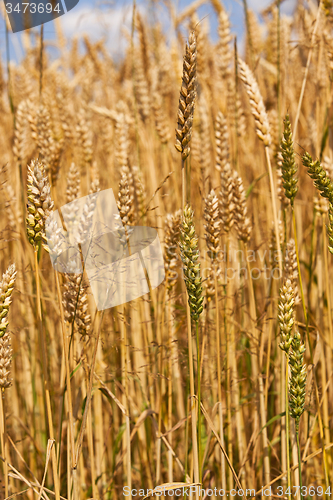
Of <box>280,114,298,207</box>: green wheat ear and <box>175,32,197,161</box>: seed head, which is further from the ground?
<box>175,32,197,161</box>: seed head

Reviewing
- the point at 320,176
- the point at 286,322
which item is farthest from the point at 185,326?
the point at 320,176

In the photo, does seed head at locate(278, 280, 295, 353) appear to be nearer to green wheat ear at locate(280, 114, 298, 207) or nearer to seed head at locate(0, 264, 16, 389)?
green wheat ear at locate(280, 114, 298, 207)

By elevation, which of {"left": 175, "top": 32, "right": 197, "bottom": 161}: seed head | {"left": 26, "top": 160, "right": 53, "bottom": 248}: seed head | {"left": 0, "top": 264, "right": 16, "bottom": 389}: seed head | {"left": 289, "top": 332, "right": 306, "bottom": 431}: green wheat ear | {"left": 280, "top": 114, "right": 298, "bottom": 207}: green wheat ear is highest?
{"left": 175, "top": 32, "right": 197, "bottom": 161}: seed head

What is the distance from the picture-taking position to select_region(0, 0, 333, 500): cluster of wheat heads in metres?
0.65

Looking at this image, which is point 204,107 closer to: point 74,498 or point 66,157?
point 66,157

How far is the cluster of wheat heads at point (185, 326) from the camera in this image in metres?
0.65

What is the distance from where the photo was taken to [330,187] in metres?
0.64

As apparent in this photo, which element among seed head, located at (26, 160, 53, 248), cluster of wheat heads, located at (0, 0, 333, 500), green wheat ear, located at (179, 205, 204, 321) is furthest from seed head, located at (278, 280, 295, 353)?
seed head, located at (26, 160, 53, 248)

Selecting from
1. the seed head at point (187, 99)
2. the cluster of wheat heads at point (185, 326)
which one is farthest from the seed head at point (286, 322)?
the seed head at point (187, 99)

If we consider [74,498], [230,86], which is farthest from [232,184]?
[230,86]

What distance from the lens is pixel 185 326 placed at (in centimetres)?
133

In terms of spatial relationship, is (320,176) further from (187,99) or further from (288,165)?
(187,99)

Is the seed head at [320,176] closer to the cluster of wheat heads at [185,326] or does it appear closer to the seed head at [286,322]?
the cluster of wheat heads at [185,326]

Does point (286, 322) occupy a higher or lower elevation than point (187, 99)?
lower
